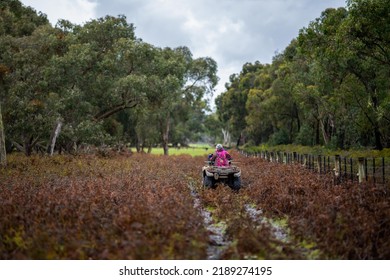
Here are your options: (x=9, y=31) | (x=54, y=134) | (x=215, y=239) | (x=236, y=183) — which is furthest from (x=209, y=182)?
(x=9, y=31)

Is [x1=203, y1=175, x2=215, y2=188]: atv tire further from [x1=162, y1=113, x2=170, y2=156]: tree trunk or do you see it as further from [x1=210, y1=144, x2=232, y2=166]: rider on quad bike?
[x1=162, y1=113, x2=170, y2=156]: tree trunk

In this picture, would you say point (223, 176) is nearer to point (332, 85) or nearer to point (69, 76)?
point (69, 76)

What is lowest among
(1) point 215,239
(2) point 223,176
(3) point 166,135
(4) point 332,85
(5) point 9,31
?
(1) point 215,239

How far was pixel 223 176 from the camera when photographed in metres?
15.0

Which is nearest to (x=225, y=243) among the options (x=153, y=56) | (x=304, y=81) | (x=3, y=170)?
(x=3, y=170)

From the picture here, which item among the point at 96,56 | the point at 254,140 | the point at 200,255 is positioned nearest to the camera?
the point at 200,255

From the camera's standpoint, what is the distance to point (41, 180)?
15.2m

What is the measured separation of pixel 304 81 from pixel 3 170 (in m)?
30.8

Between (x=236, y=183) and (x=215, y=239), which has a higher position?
(x=236, y=183)

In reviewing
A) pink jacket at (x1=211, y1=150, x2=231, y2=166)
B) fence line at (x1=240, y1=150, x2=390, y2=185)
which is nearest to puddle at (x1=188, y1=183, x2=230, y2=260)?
pink jacket at (x1=211, y1=150, x2=231, y2=166)

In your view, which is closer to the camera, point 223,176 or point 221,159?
point 223,176

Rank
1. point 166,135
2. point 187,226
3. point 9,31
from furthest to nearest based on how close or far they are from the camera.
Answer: point 166,135 → point 9,31 → point 187,226

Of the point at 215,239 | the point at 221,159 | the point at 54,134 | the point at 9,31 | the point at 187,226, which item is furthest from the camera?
the point at 9,31
